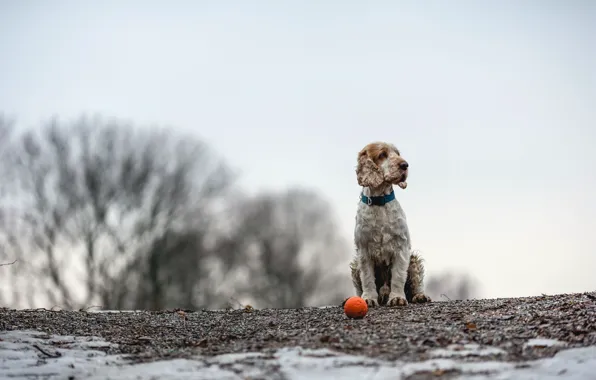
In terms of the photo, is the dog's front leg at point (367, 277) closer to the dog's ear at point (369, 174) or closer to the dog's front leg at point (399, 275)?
the dog's front leg at point (399, 275)

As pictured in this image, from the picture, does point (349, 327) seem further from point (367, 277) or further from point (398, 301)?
point (367, 277)

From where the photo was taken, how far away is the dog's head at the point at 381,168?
9.66 meters

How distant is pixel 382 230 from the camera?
984cm

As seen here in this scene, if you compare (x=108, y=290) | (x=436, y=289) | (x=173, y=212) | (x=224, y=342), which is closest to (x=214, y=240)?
(x=173, y=212)

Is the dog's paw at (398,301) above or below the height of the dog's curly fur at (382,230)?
below

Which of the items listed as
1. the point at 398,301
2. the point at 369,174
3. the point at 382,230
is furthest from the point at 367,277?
the point at 369,174

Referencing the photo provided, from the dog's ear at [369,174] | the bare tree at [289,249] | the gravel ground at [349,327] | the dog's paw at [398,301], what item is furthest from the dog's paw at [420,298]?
the bare tree at [289,249]

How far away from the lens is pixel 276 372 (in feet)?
19.2

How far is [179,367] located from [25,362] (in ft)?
5.73

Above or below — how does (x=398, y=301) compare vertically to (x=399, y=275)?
below

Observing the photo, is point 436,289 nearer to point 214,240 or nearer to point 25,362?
point 214,240

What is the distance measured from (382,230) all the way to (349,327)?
7.66 feet

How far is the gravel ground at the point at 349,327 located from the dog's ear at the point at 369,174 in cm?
170

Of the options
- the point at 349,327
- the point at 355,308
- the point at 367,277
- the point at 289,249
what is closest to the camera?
the point at 349,327
